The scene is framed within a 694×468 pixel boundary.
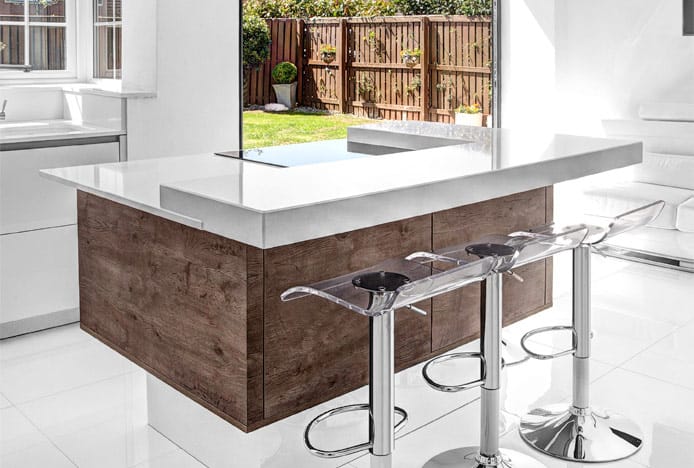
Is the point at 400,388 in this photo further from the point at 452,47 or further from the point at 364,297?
the point at 452,47

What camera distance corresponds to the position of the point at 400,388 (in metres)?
3.37

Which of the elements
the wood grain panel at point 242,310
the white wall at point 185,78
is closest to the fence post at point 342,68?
the white wall at point 185,78

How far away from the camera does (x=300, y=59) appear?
5.60 metres

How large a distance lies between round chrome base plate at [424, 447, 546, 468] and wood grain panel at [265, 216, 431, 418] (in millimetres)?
383

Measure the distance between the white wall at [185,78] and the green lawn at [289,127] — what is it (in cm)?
42

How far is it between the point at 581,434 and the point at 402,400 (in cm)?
72

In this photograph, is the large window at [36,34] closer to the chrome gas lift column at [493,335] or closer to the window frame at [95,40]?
the window frame at [95,40]

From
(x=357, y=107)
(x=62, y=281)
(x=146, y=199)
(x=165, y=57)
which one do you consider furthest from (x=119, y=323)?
(x=357, y=107)

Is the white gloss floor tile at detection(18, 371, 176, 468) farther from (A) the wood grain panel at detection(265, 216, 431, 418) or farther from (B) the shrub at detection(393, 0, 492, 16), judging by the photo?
(B) the shrub at detection(393, 0, 492, 16)

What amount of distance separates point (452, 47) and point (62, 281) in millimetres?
3674

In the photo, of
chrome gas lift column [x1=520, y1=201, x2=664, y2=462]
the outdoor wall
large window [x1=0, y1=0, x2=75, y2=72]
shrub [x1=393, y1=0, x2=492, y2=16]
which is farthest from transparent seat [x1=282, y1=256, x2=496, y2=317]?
shrub [x1=393, y1=0, x2=492, y2=16]

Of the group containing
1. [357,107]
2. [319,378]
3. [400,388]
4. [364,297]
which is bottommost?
[400,388]

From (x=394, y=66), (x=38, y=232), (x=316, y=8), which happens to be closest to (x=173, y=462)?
(x=38, y=232)

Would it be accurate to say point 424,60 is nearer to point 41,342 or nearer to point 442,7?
point 442,7
